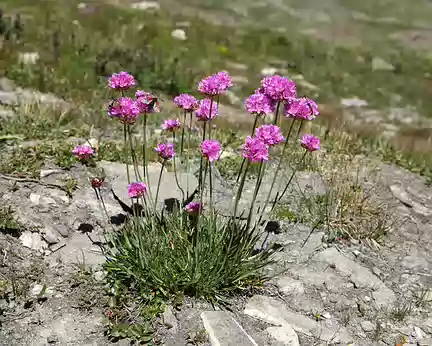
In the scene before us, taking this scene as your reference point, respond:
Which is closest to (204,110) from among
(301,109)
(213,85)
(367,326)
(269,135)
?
(213,85)

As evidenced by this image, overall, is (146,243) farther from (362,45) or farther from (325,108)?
(362,45)

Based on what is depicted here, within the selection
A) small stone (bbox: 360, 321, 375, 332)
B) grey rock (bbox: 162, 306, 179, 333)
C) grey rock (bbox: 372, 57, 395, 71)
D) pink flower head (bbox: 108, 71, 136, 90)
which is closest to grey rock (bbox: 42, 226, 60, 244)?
grey rock (bbox: 162, 306, 179, 333)

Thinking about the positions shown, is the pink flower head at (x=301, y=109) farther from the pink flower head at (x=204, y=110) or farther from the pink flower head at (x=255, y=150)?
the pink flower head at (x=204, y=110)

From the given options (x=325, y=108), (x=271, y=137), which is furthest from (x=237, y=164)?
(x=325, y=108)

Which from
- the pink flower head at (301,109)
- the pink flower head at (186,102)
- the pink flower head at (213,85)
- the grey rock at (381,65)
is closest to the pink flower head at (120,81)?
the pink flower head at (186,102)

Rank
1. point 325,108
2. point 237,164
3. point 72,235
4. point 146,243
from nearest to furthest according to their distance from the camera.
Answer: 1. point 146,243
2. point 72,235
3. point 237,164
4. point 325,108

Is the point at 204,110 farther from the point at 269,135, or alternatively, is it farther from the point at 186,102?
the point at 269,135
